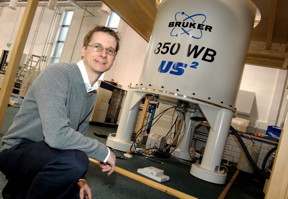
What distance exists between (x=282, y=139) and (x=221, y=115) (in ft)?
3.54

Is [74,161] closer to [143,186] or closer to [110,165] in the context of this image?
[110,165]

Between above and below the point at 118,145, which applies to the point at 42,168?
above

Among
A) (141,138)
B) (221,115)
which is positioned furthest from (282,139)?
(141,138)

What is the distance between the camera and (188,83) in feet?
6.86

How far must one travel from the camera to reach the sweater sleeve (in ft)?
2.67

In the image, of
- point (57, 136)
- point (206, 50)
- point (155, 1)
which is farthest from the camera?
point (155, 1)

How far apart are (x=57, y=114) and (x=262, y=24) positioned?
121 inches

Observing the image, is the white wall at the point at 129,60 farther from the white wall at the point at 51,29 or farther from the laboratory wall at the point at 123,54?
the white wall at the point at 51,29

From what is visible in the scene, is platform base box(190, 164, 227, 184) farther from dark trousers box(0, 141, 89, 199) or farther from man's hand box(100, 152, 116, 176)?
dark trousers box(0, 141, 89, 199)

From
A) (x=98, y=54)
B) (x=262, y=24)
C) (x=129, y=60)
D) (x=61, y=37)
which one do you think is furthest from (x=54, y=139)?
(x=61, y=37)

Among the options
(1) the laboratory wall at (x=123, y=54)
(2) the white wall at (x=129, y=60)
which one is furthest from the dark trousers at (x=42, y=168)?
(2) the white wall at (x=129, y=60)

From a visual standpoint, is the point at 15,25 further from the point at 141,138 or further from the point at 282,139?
the point at 282,139

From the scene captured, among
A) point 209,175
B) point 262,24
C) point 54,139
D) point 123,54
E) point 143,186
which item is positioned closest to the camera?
point 54,139

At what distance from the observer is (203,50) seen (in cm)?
208
